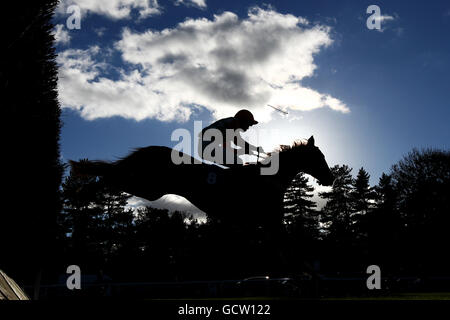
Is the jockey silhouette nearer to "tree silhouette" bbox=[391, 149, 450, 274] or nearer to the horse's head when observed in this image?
the horse's head

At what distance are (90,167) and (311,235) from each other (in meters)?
44.3

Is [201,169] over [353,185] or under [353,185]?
under

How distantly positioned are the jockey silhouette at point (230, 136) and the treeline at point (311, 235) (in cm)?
2019

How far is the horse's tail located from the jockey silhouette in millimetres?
1831

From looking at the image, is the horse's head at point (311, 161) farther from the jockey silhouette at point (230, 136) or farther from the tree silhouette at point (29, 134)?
the tree silhouette at point (29, 134)

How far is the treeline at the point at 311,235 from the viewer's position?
107 ft

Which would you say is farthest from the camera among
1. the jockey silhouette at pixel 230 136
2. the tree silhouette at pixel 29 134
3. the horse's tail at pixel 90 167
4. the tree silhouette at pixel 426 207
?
the tree silhouette at pixel 426 207

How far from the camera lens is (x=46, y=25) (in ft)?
23.1

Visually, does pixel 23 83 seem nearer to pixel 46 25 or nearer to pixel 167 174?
pixel 46 25

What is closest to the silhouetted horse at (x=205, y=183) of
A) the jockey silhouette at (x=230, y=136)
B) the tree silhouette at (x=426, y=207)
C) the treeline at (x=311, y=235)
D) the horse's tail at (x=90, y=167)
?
the horse's tail at (x=90, y=167)

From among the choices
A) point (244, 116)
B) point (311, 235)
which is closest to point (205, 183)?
point (244, 116)
